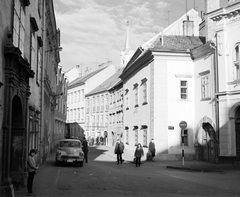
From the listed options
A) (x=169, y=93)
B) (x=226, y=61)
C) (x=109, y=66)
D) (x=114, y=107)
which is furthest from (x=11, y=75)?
(x=109, y=66)

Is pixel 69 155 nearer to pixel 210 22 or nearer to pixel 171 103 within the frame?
pixel 171 103

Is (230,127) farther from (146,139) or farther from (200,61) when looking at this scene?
(146,139)

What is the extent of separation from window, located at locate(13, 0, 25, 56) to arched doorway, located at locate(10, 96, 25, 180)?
2069 mm

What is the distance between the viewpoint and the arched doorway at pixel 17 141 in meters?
11.6

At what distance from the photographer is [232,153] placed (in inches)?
852

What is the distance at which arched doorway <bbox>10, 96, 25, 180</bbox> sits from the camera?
11.6 meters

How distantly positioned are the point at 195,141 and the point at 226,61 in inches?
289

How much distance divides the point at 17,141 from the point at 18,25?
403 cm

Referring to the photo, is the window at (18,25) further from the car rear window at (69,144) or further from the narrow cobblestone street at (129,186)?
the car rear window at (69,144)

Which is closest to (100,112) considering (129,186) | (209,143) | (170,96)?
(170,96)

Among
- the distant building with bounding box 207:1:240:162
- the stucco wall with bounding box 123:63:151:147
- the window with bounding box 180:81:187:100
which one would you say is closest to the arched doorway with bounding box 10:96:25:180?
the distant building with bounding box 207:1:240:162

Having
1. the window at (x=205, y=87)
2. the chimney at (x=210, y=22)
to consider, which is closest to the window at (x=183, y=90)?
the window at (x=205, y=87)

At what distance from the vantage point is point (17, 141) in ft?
38.5

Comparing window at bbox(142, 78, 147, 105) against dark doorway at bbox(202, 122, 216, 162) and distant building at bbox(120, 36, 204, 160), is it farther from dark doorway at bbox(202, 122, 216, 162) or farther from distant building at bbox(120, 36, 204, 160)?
dark doorway at bbox(202, 122, 216, 162)
